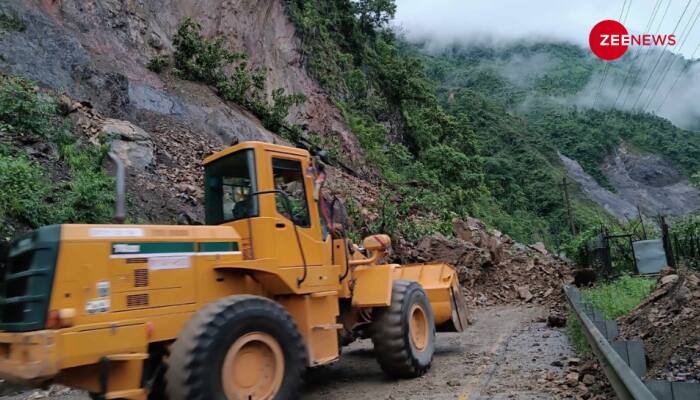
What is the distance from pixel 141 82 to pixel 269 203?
43.2 feet

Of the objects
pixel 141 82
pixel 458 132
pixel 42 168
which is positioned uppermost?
pixel 458 132

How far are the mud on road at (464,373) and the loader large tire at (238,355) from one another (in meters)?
1.52

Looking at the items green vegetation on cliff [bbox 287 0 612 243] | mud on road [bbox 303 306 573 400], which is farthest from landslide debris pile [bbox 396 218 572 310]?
mud on road [bbox 303 306 573 400]

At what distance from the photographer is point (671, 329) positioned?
6027 millimetres

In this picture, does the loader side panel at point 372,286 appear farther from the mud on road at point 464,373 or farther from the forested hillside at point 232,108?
the forested hillside at point 232,108

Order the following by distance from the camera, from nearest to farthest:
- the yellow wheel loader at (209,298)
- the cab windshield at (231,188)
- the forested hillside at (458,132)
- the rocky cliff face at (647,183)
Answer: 1. the yellow wheel loader at (209,298)
2. the cab windshield at (231,188)
3. the forested hillside at (458,132)
4. the rocky cliff face at (647,183)

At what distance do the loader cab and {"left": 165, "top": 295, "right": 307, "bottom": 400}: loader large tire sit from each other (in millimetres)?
822

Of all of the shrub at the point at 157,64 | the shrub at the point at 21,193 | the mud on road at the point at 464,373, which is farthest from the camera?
the shrub at the point at 157,64

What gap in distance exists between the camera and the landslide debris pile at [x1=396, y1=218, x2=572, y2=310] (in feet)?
54.4

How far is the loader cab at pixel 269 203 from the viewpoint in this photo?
225 inches

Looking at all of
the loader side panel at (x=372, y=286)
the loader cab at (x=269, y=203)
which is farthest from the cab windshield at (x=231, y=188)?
the loader side panel at (x=372, y=286)

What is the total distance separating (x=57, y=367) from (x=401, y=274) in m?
6.24

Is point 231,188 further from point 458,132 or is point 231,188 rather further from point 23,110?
point 458,132

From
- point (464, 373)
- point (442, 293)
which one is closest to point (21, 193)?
point (442, 293)
